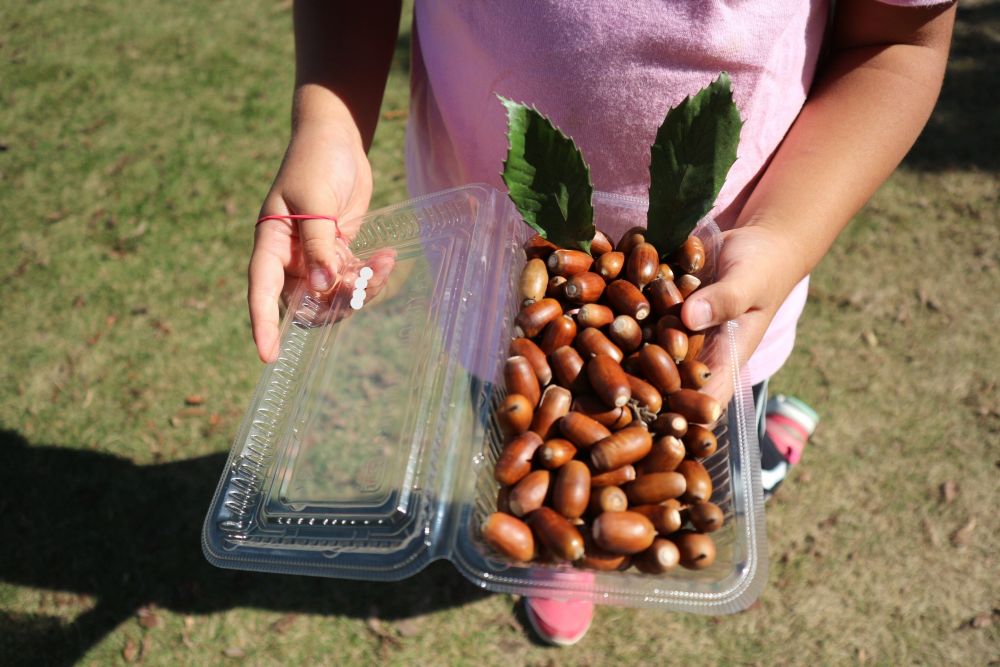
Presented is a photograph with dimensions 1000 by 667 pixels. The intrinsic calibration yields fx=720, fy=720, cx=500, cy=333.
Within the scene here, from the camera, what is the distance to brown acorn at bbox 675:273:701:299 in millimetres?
1436

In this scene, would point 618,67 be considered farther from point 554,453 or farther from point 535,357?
point 554,453

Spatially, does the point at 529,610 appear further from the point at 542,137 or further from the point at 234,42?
the point at 234,42

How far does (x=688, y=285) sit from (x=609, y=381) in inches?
10.8

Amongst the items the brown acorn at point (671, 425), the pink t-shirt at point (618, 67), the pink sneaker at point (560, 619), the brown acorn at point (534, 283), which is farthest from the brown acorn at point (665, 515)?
the pink sneaker at point (560, 619)

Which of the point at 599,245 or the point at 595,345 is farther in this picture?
the point at 599,245

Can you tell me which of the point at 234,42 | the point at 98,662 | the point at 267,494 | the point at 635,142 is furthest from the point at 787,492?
the point at 234,42

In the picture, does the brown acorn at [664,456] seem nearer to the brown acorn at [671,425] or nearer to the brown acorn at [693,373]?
the brown acorn at [671,425]

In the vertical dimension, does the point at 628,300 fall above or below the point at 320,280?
above

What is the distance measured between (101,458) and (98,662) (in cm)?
88

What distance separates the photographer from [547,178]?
135cm

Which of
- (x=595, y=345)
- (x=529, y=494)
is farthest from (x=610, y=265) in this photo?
(x=529, y=494)

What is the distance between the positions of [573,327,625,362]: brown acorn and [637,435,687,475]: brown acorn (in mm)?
192

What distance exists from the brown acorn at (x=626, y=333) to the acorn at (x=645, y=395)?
9 cm

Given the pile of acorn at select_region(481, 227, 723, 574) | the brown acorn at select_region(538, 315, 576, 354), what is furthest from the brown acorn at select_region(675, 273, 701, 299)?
the brown acorn at select_region(538, 315, 576, 354)
